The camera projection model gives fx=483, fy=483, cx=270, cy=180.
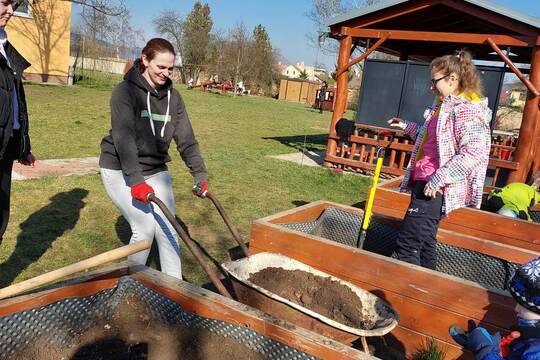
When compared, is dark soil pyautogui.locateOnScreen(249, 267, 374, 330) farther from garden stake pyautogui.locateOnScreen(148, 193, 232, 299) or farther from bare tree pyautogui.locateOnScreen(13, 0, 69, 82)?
bare tree pyautogui.locateOnScreen(13, 0, 69, 82)

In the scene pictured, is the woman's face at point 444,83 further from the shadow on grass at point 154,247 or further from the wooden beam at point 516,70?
the wooden beam at point 516,70

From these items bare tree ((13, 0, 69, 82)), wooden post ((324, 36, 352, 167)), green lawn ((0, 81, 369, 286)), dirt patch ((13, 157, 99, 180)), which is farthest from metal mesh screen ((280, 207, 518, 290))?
bare tree ((13, 0, 69, 82))

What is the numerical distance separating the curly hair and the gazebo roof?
563 cm

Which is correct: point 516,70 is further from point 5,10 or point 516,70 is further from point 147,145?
point 5,10

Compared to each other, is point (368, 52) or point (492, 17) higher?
point (492, 17)

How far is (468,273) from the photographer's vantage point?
425 cm

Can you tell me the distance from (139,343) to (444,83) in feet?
8.77

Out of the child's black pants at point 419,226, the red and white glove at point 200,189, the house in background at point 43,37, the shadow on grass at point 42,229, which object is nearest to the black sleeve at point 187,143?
the red and white glove at point 200,189

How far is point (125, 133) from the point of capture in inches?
121

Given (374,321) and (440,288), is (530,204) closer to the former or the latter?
(440,288)

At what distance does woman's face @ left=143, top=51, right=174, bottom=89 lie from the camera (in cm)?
308

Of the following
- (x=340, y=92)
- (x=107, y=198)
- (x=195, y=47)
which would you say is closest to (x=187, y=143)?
(x=107, y=198)

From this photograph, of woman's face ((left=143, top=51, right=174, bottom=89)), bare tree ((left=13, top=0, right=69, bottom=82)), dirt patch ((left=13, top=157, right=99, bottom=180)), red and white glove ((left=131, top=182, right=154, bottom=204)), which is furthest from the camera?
bare tree ((left=13, top=0, right=69, bottom=82))

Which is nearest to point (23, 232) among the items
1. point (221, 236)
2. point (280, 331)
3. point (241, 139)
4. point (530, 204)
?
point (221, 236)
